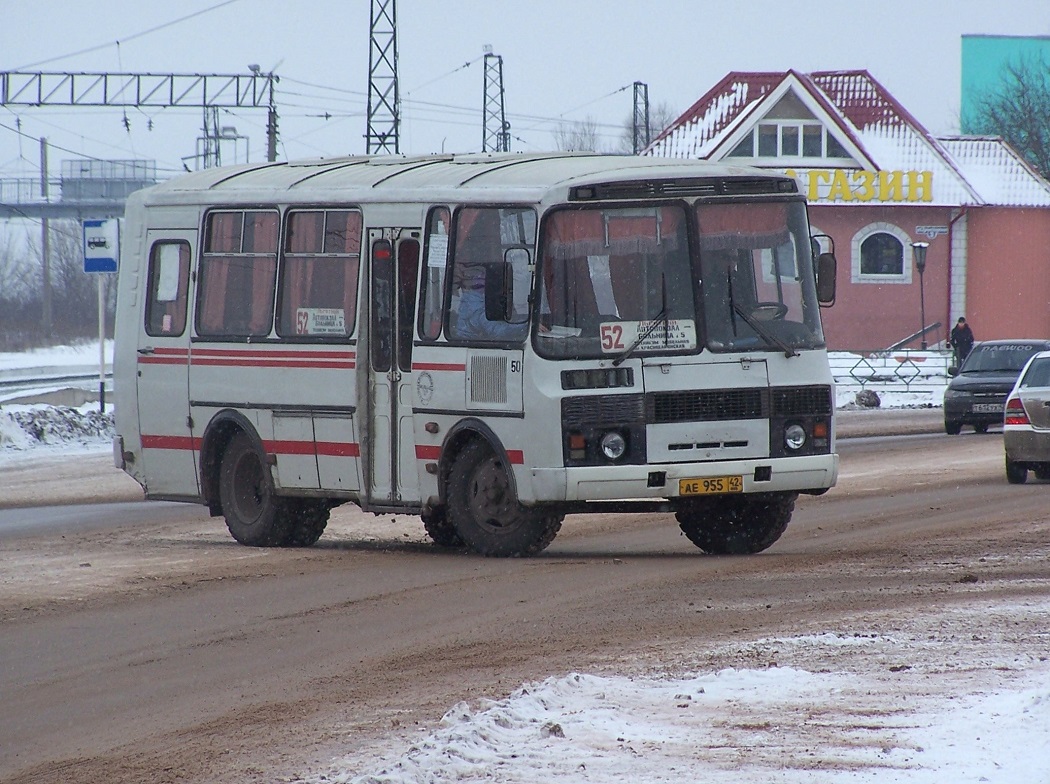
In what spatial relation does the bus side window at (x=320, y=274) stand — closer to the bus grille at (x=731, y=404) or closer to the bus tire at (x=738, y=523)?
the bus grille at (x=731, y=404)

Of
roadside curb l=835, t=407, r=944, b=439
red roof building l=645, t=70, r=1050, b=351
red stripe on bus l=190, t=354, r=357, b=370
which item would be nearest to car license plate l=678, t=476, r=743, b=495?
red stripe on bus l=190, t=354, r=357, b=370

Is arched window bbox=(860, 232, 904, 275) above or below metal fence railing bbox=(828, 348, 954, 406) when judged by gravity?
above

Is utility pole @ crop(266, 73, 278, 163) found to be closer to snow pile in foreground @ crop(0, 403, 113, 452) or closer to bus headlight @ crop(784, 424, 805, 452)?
snow pile in foreground @ crop(0, 403, 113, 452)

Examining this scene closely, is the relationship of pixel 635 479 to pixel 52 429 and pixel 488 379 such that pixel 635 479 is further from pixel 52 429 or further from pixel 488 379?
pixel 52 429

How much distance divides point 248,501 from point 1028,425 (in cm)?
912

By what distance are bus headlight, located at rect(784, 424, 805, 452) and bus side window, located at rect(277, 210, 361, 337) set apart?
3463mm

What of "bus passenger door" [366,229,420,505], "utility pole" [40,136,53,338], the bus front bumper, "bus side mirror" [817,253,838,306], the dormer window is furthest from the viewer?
"utility pole" [40,136,53,338]

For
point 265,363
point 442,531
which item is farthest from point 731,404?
point 265,363

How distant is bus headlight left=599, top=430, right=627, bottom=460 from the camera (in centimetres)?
1283

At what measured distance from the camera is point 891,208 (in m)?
57.4

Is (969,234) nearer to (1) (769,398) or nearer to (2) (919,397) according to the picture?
(2) (919,397)

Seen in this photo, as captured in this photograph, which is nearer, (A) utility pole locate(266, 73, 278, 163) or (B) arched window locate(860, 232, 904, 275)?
(A) utility pole locate(266, 73, 278, 163)

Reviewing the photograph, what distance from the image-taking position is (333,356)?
14594 millimetres

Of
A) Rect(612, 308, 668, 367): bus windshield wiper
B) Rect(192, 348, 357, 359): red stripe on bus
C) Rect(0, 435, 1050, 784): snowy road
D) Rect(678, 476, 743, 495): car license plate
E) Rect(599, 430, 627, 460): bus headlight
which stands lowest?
Rect(0, 435, 1050, 784): snowy road
